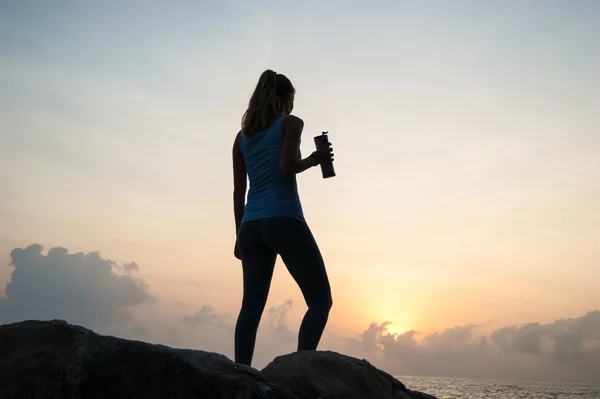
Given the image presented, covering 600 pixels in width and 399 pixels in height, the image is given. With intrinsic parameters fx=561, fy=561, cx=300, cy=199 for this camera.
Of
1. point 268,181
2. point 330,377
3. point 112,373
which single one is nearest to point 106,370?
point 112,373

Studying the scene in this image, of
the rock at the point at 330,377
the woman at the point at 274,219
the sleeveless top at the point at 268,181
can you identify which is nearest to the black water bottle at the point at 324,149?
the woman at the point at 274,219

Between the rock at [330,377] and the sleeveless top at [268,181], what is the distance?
4.02 feet

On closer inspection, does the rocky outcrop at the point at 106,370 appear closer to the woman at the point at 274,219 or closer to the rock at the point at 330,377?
the rock at the point at 330,377

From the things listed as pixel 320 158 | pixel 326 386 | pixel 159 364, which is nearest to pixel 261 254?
pixel 320 158

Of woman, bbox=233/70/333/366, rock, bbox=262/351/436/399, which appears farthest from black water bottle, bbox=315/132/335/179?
rock, bbox=262/351/436/399

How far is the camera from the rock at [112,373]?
8.55 ft

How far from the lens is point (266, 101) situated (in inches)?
182

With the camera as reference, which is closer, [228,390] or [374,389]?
[228,390]

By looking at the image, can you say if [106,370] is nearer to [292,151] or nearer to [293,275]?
[293,275]

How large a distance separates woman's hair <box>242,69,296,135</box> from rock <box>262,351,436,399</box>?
79.2 inches

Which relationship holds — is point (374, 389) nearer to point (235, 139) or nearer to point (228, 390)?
point (228, 390)

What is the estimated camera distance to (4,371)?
8.67 ft

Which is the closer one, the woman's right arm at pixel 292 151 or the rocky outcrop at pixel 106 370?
the rocky outcrop at pixel 106 370

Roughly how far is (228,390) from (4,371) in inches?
41.8
